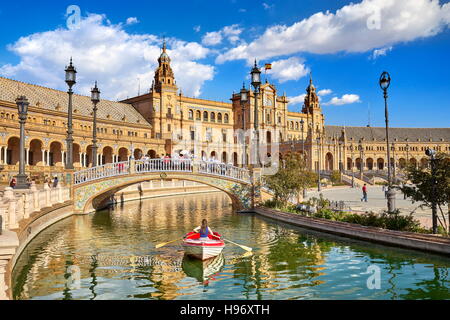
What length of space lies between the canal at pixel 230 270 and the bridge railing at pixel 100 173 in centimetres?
811

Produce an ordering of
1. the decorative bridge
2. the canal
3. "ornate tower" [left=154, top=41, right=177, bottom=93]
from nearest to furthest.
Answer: the canal, the decorative bridge, "ornate tower" [left=154, top=41, right=177, bottom=93]

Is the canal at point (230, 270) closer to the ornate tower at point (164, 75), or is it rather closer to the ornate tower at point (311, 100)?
the ornate tower at point (164, 75)

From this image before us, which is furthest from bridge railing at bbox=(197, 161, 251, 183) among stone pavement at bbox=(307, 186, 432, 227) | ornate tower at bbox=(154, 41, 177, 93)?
ornate tower at bbox=(154, 41, 177, 93)

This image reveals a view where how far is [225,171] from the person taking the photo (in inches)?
1164

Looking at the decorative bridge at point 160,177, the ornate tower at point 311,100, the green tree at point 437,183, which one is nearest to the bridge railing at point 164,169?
the decorative bridge at point 160,177

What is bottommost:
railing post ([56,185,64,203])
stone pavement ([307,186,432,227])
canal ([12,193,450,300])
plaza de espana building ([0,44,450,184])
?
canal ([12,193,450,300])

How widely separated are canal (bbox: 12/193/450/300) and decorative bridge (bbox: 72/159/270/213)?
806 centimetres

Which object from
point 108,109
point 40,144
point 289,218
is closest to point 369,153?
point 108,109

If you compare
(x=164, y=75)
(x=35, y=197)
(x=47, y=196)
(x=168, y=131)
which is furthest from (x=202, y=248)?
(x=164, y=75)

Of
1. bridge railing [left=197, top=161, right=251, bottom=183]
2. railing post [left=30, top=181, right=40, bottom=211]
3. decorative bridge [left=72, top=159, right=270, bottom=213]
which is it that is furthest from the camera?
bridge railing [left=197, top=161, right=251, bottom=183]

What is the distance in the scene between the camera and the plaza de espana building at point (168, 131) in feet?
171

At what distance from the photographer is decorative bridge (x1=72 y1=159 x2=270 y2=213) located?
28.3 m

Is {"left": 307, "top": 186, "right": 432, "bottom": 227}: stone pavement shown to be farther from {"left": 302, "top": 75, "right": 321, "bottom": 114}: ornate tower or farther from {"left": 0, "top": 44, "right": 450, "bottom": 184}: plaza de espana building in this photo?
{"left": 302, "top": 75, "right": 321, "bottom": 114}: ornate tower
